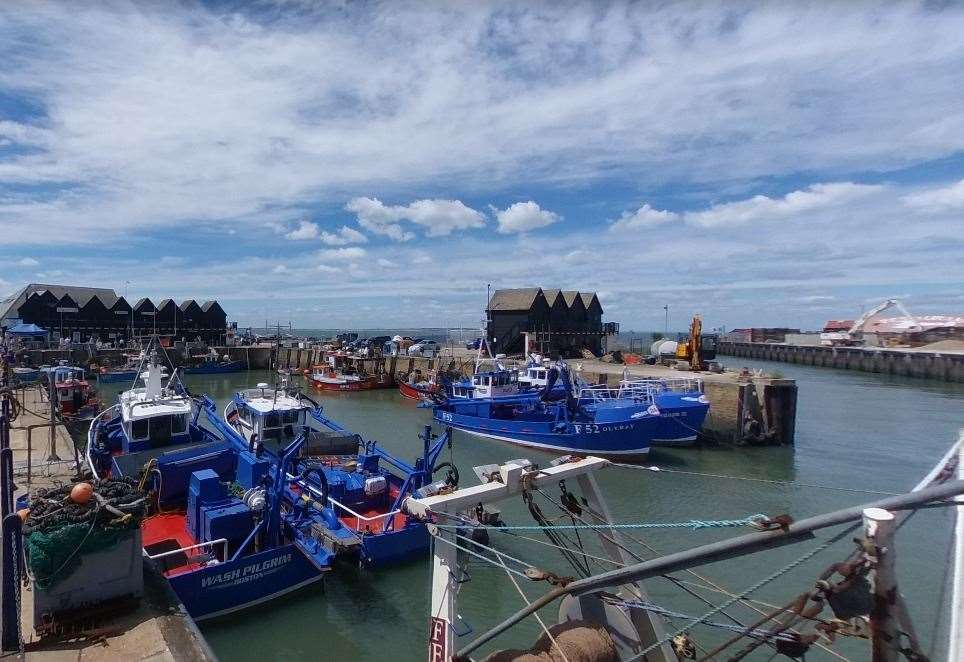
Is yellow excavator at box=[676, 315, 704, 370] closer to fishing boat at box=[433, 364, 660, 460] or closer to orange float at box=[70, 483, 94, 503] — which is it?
fishing boat at box=[433, 364, 660, 460]

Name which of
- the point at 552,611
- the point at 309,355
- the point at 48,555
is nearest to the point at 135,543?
the point at 48,555

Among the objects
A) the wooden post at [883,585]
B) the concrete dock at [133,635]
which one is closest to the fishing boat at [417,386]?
the concrete dock at [133,635]

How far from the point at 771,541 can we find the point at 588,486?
348cm

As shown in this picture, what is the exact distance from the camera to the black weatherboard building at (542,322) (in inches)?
2461

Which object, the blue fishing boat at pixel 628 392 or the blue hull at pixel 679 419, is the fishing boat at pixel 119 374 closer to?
the blue fishing boat at pixel 628 392

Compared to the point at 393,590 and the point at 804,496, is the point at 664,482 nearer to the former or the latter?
the point at 804,496

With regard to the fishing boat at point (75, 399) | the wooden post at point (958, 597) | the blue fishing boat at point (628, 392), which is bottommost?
the fishing boat at point (75, 399)

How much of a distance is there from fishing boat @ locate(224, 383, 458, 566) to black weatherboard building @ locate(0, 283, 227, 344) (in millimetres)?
61859

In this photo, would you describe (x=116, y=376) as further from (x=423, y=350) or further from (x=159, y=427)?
(x=159, y=427)

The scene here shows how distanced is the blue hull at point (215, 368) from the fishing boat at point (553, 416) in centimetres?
4041

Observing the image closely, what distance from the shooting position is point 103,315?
7381cm

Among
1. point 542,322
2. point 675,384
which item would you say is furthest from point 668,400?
point 542,322

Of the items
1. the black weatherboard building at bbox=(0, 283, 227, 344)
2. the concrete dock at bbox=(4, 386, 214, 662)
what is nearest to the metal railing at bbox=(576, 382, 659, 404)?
the concrete dock at bbox=(4, 386, 214, 662)

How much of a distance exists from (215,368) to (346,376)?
71.4 feet
